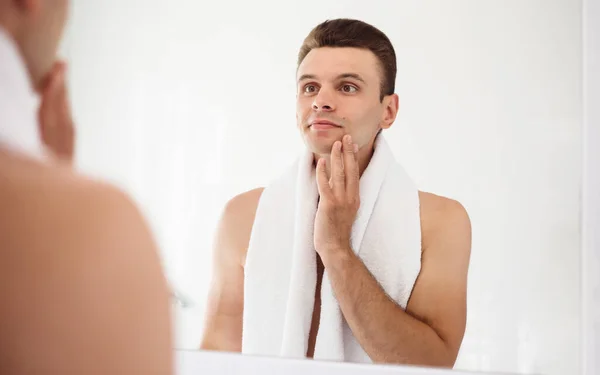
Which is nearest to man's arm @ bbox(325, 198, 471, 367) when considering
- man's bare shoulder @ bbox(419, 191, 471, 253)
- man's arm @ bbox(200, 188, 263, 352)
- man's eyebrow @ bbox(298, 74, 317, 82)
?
man's bare shoulder @ bbox(419, 191, 471, 253)

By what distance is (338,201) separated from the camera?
4.15 feet

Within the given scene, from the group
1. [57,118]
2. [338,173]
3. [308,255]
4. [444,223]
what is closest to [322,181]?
[338,173]

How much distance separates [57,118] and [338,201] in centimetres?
96

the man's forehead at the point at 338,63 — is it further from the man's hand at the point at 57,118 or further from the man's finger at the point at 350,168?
the man's hand at the point at 57,118

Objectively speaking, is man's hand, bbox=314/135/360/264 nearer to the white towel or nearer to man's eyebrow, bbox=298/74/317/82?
the white towel

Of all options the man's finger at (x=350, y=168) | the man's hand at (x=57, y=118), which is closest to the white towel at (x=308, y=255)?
the man's finger at (x=350, y=168)

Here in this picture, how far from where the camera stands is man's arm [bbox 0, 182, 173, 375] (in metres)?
0.25

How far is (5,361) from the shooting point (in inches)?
10.0

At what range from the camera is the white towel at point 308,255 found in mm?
1221

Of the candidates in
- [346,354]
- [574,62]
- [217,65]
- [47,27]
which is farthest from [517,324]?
[47,27]

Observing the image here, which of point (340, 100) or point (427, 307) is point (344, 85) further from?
point (427, 307)

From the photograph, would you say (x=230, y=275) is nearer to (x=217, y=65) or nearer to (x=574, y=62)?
(x=217, y=65)

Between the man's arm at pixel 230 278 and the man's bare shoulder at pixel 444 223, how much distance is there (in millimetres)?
384

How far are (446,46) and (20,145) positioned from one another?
3.58 feet
